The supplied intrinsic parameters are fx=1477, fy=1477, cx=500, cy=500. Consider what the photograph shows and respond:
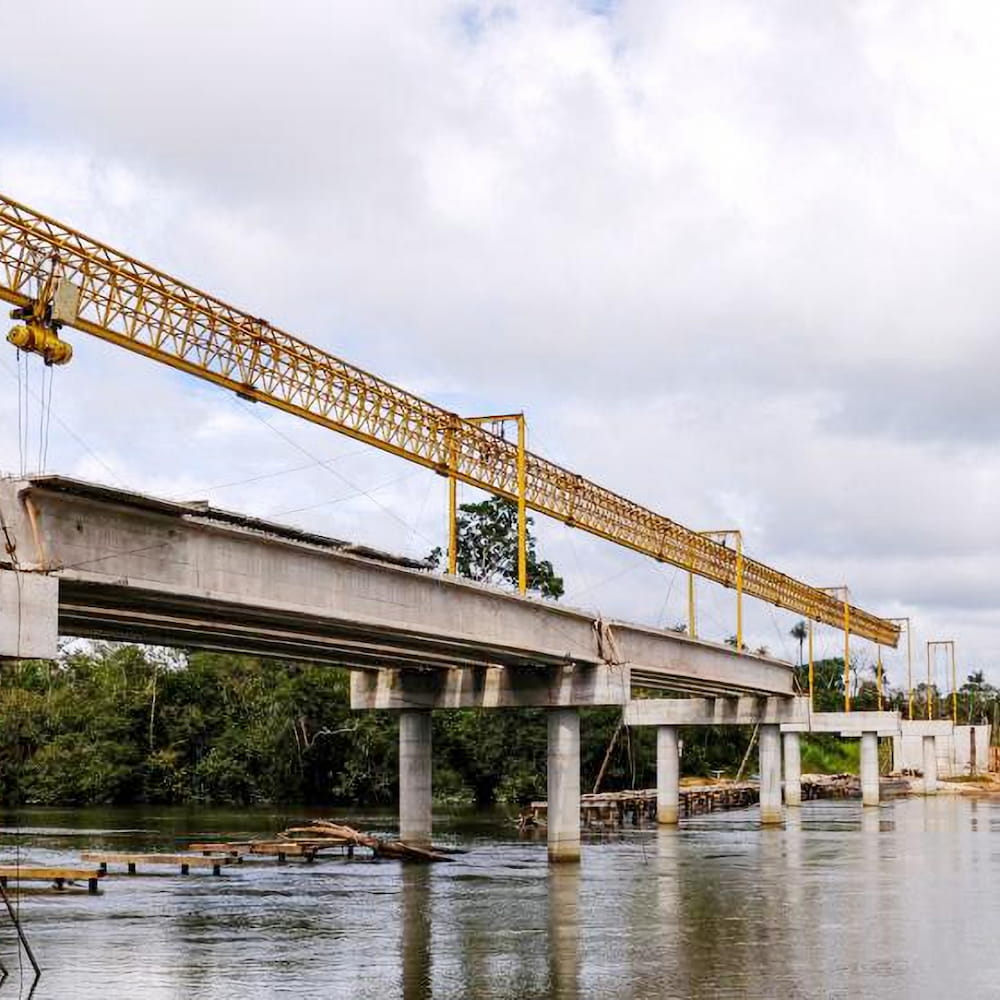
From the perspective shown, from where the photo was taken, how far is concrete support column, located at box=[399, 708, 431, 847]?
174 feet

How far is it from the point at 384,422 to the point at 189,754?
2616 inches

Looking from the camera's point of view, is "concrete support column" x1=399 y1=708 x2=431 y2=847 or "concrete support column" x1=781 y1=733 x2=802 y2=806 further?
"concrete support column" x1=781 y1=733 x2=802 y2=806

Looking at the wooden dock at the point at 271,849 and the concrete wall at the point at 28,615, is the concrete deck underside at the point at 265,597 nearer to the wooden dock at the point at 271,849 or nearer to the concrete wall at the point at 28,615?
the concrete wall at the point at 28,615

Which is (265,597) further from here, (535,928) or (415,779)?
(415,779)

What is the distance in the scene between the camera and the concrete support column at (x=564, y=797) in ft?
160

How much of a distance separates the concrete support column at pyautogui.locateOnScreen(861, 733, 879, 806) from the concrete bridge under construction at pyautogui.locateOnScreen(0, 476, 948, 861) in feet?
86.8

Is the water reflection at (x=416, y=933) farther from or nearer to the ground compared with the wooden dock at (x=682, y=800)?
farther from the ground

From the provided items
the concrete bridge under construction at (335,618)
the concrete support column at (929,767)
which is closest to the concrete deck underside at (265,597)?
the concrete bridge under construction at (335,618)

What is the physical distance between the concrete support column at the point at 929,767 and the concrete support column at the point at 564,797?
73.3 metres

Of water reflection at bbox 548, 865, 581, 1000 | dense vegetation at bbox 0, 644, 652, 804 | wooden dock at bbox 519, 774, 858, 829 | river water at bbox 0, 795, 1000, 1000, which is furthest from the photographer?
dense vegetation at bbox 0, 644, 652, 804

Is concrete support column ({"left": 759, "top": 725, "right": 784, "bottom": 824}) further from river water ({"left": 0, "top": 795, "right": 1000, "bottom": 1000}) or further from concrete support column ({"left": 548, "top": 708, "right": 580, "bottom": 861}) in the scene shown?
concrete support column ({"left": 548, "top": 708, "right": 580, "bottom": 861})

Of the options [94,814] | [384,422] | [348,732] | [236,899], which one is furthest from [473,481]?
[348,732]

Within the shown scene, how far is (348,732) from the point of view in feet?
337

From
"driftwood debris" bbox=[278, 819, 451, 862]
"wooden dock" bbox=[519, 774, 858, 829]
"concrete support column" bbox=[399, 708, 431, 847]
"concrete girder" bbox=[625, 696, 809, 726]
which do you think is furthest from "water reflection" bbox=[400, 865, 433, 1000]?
"concrete girder" bbox=[625, 696, 809, 726]
